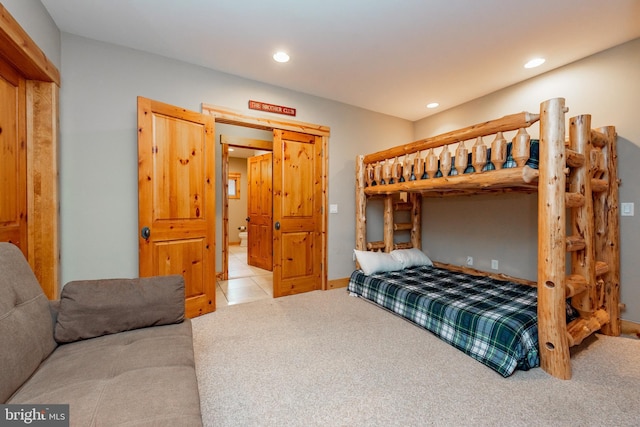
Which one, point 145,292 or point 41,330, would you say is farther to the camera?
point 145,292

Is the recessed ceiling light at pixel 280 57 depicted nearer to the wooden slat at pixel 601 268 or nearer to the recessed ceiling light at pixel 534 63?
the recessed ceiling light at pixel 534 63

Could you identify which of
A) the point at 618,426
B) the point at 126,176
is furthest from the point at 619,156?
the point at 126,176

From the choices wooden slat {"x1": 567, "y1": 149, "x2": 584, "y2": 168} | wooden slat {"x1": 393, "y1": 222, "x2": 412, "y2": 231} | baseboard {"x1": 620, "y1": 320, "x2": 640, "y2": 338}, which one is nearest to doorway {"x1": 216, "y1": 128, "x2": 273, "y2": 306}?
wooden slat {"x1": 393, "y1": 222, "x2": 412, "y2": 231}

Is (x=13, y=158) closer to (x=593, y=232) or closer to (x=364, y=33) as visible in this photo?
(x=364, y=33)

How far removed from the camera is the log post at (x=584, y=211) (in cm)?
215

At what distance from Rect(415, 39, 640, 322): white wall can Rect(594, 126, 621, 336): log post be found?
110 millimetres

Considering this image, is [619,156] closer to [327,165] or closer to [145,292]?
[327,165]

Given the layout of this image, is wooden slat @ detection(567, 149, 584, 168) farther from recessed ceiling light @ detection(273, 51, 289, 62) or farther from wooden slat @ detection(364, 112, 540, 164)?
recessed ceiling light @ detection(273, 51, 289, 62)

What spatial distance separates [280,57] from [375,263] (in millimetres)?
2590

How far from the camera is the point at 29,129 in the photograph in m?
2.09

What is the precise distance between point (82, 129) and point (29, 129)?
36cm

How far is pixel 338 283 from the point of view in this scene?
3900 millimetres

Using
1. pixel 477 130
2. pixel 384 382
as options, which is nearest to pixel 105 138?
pixel 384 382

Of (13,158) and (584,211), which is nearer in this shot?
(13,158)
